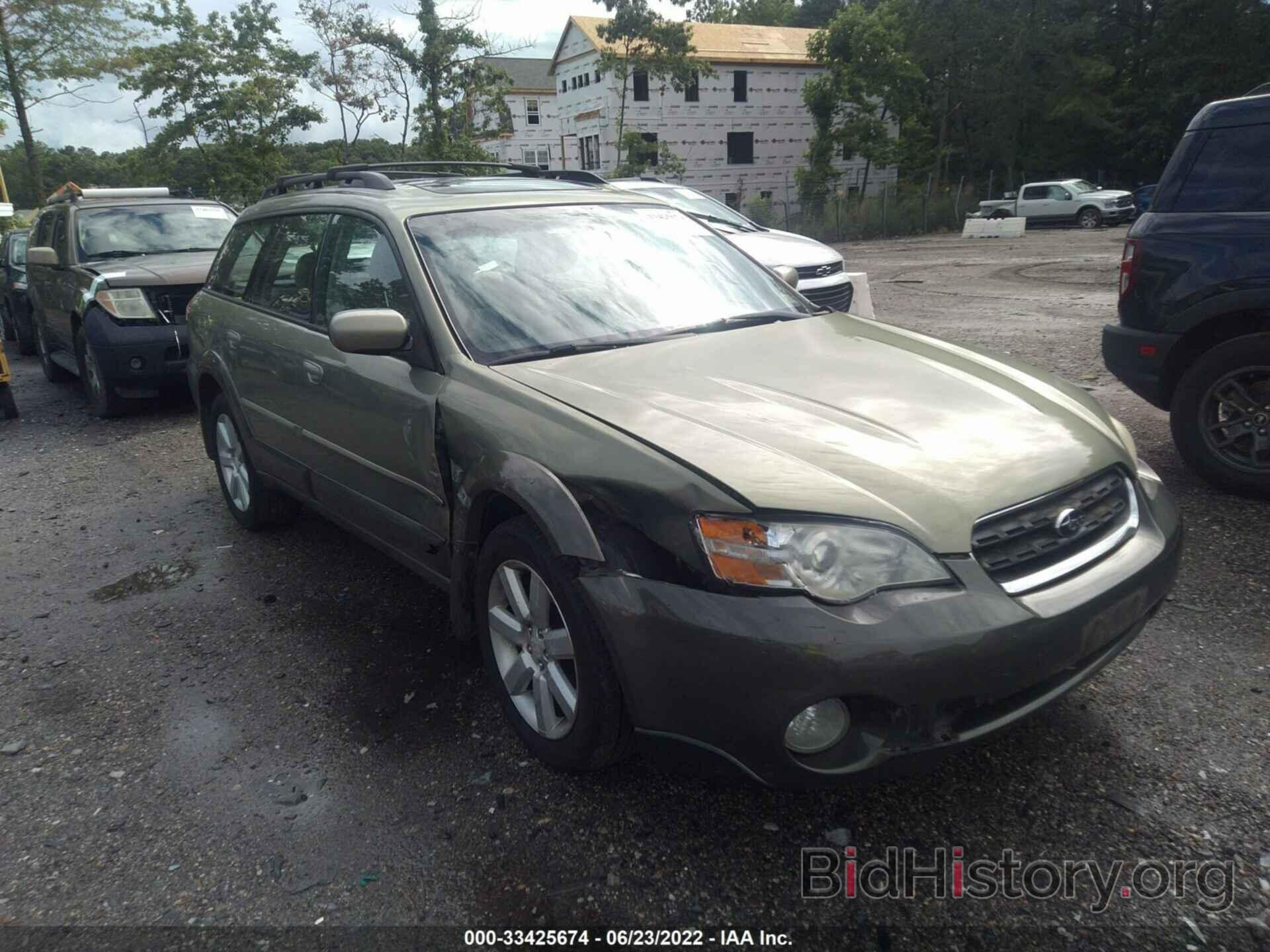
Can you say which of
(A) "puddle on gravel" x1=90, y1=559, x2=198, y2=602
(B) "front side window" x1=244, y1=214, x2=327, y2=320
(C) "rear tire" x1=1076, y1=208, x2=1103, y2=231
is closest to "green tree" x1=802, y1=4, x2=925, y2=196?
(C) "rear tire" x1=1076, y1=208, x2=1103, y2=231

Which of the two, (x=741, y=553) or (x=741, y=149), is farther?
(x=741, y=149)

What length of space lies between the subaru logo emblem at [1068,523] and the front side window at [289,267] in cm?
310

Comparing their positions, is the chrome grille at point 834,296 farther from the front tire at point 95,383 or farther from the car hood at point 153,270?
the front tire at point 95,383

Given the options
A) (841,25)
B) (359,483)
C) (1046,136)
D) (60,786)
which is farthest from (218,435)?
(1046,136)

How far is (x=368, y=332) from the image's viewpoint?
305 centimetres

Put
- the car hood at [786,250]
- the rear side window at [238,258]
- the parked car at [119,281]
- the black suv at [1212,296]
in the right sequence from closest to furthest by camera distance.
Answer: the black suv at [1212,296] < the rear side window at [238,258] < the parked car at [119,281] < the car hood at [786,250]

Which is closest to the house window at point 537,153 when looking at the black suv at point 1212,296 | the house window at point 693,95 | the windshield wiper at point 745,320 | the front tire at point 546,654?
the house window at point 693,95

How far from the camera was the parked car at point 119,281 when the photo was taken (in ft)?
26.1

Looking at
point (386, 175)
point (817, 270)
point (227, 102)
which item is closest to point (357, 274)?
point (386, 175)

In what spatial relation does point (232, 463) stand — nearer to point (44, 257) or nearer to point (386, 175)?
point (386, 175)

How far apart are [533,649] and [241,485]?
3.10 meters

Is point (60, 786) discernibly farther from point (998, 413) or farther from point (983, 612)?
point (998, 413)

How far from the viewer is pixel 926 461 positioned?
245cm

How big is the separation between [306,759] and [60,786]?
2.52 feet
